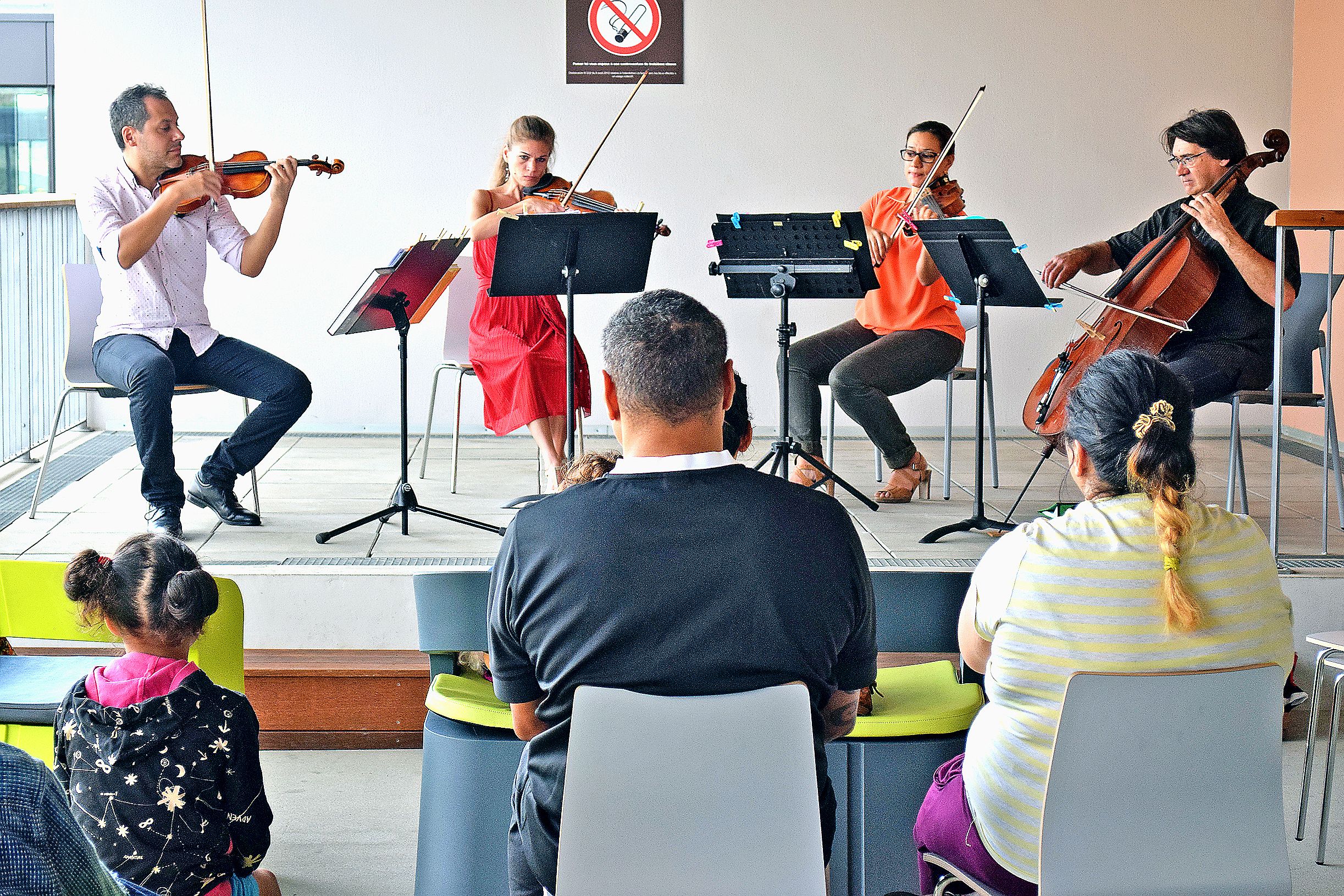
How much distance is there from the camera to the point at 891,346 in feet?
12.4

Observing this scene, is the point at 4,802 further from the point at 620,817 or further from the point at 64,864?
the point at 620,817

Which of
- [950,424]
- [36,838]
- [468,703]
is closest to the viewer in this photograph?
[36,838]

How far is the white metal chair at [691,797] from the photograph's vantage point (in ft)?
4.03

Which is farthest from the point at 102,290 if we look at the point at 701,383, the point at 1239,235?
the point at 1239,235

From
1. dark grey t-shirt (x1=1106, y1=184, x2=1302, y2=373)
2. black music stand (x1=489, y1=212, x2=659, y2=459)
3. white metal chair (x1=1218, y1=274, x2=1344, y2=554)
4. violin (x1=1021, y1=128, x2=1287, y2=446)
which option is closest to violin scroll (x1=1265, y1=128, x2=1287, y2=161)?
violin (x1=1021, y1=128, x2=1287, y2=446)

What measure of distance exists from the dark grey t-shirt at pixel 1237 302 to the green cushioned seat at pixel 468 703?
2.24 m

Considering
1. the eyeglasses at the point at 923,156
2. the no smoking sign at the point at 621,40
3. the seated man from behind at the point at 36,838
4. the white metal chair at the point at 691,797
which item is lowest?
the white metal chair at the point at 691,797

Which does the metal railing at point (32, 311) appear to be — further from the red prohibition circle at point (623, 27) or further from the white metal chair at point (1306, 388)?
the white metal chair at point (1306, 388)

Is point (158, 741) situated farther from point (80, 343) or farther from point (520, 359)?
point (80, 343)

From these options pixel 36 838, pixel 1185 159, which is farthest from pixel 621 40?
pixel 36 838

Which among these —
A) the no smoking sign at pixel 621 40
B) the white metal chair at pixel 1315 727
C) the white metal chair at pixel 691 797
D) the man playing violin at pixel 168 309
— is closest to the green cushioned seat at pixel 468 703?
the white metal chair at pixel 691 797

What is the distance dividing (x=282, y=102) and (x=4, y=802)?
4.78 meters

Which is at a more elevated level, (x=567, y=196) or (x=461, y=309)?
(x=567, y=196)

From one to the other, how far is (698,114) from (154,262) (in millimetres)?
2418
